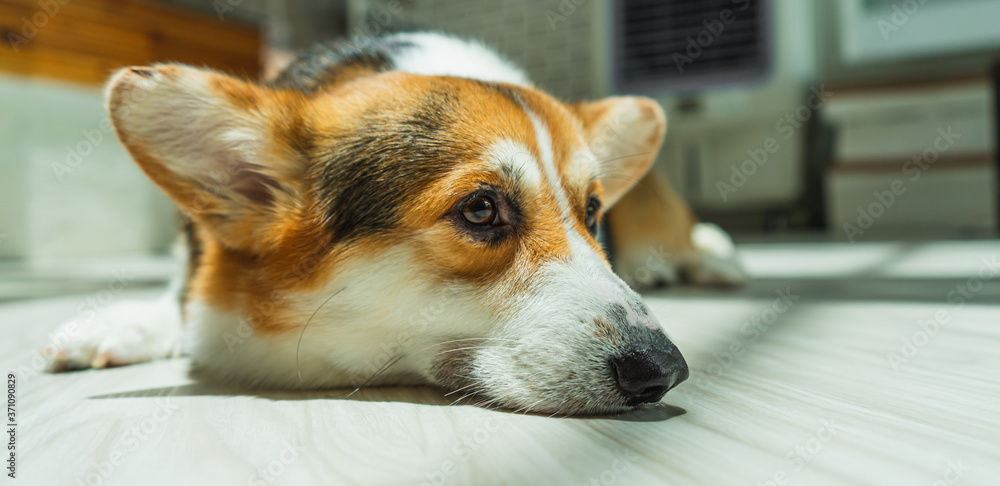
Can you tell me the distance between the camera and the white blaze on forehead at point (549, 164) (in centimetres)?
111

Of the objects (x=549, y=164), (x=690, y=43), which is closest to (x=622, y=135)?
(x=549, y=164)

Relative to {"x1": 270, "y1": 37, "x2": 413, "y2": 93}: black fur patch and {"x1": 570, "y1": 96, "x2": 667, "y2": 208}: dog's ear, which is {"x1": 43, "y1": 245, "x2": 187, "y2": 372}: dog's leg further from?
{"x1": 570, "y1": 96, "x2": 667, "y2": 208}: dog's ear

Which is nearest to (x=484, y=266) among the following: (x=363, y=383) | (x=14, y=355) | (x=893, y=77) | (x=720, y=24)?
(x=363, y=383)

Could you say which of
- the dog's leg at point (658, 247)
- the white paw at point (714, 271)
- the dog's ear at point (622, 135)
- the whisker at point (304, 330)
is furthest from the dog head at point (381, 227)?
the white paw at point (714, 271)

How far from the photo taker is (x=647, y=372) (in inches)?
33.4

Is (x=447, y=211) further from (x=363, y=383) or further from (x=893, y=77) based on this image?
(x=893, y=77)

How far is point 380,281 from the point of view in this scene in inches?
41.6

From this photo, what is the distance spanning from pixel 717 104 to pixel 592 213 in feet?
12.5

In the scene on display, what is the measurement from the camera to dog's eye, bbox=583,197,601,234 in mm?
1272

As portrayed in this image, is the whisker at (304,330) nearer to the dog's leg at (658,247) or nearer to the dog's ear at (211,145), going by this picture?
the dog's ear at (211,145)

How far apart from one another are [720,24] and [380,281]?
4.17m

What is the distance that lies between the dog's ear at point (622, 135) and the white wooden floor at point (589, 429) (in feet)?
1.48

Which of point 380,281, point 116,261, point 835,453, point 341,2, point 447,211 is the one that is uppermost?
point 341,2

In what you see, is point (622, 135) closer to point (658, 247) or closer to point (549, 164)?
point (549, 164)
